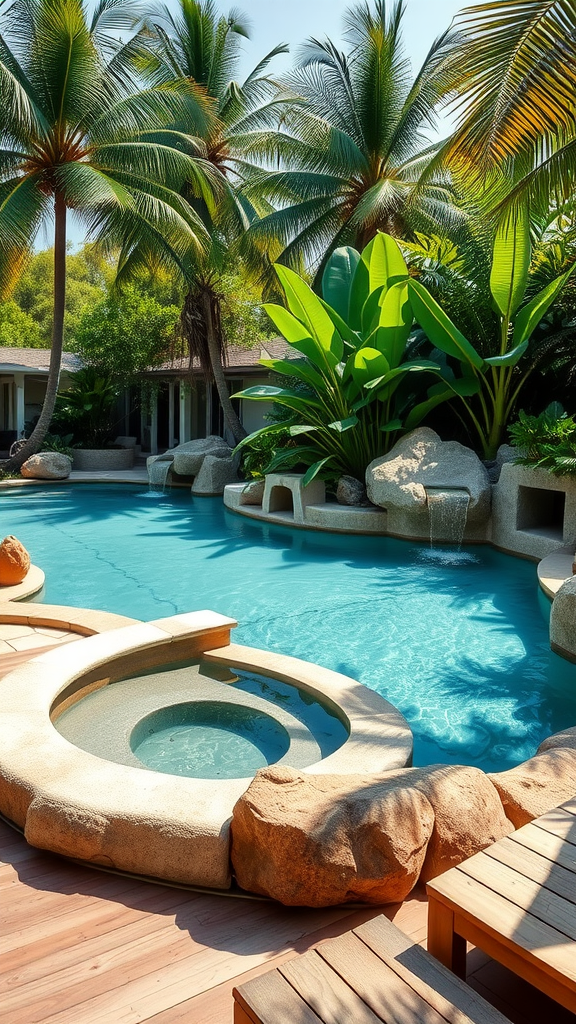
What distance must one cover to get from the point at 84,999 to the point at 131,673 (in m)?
3.18

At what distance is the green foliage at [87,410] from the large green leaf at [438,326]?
1306cm

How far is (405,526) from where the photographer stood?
11906 mm

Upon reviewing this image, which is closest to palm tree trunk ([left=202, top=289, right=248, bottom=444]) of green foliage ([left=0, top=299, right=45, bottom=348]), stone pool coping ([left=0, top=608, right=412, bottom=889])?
stone pool coping ([left=0, top=608, right=412, bottom=889])

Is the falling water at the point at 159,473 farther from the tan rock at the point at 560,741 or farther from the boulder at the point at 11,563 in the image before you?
the tan rock at the point at 560,741

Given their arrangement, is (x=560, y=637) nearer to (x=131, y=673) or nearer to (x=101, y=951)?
(x=131, y=673)

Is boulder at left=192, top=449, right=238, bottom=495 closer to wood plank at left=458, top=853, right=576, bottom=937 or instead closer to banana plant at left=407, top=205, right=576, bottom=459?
banana plant at left=407, top=205, right=576, bottom=459

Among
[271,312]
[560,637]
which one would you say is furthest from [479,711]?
[271,312]

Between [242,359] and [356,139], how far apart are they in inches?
308

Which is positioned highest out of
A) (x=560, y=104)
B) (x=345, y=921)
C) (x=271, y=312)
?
(x=560, y=104)

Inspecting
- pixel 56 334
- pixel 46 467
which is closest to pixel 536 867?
pixel 46 467

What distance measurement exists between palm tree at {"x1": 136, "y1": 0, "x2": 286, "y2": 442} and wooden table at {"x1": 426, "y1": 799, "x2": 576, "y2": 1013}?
59.7ft

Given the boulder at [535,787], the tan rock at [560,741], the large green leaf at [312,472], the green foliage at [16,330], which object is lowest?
the tan rock at [560,741]

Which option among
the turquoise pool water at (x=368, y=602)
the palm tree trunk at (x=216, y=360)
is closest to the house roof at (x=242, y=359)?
the palm tree trunk at (x=216, y=360)

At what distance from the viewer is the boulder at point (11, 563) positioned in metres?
7.79
